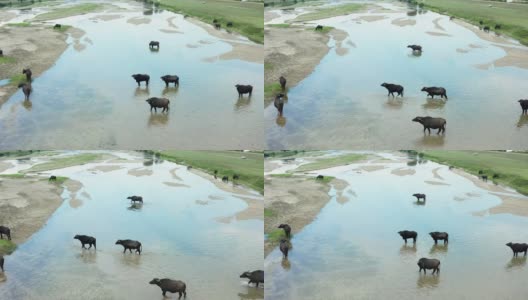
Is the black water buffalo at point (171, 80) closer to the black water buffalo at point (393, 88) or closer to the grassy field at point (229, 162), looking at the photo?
the grassy field at point (229, 162)

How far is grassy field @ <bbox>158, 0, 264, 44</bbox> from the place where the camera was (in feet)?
49.9

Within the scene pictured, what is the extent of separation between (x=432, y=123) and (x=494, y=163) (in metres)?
1.36

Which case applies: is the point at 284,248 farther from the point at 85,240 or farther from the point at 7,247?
the point at 7,247

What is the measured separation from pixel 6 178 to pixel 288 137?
4.96 meters

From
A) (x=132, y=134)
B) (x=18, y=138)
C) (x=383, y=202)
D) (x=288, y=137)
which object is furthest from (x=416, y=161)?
(x=18, y=138)

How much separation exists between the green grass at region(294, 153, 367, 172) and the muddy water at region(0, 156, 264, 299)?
1.28m

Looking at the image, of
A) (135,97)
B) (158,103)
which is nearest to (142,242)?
(158,103)

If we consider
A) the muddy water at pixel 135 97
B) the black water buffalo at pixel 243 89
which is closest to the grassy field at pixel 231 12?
the muddy water at pixel 135 97

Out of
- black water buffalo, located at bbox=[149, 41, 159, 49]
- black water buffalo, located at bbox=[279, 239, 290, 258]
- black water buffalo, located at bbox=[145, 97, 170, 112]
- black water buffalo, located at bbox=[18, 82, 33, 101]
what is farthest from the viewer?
black water buffalo, located at bbox=[149, 41, 159, 49]

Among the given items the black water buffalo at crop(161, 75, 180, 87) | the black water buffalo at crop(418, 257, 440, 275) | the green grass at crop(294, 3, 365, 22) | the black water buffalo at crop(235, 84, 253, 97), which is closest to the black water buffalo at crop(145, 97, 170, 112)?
the black water buffalo at crop(161, 75, 180, 87)

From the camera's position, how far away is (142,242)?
1360cm

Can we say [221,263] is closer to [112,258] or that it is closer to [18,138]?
[112,258]

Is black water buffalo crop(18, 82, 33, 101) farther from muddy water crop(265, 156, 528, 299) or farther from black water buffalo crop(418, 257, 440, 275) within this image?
black water buffalo crop(418, 257, 440, 275)

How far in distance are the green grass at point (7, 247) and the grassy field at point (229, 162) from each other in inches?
114
